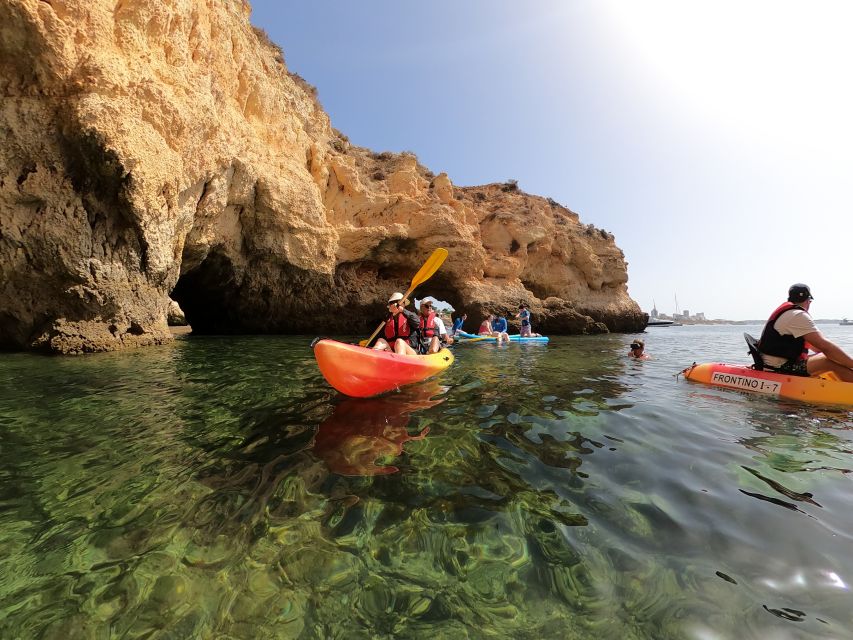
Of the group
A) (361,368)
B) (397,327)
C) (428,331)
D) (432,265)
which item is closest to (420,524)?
(361,368)

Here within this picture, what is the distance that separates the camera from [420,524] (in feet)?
7.02

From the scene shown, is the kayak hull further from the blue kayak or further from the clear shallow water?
the blue kayak

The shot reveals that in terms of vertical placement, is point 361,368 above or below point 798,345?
below

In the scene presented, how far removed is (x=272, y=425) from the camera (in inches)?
148

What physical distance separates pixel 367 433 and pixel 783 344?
6.21m

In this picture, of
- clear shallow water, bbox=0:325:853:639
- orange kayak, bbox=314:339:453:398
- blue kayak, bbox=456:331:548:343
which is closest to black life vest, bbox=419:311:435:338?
orange kayak, bbox=314:339:453:398

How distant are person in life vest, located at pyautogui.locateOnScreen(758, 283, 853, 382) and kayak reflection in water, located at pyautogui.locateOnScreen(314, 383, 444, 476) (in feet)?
16.5

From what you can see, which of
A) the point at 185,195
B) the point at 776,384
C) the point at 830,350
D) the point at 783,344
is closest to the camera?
A: the point at 830,350

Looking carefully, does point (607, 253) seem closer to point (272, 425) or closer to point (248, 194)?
point (248, 194)

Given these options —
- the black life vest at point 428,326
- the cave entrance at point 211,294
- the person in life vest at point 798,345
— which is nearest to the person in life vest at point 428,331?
the black life vest at point 428,326

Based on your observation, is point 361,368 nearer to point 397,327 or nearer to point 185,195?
point 397,327

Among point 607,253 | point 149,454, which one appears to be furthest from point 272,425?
point 607,253

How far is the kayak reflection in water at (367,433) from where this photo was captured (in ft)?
9.48

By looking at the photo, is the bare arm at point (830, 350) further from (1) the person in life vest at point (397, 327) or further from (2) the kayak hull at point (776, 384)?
(1) the person in life vest at point (397, 327)
